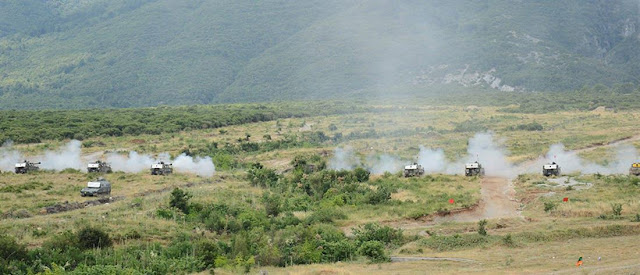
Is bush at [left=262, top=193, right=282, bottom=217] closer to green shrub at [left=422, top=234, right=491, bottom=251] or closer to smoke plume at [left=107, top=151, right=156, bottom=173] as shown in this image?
green shrub at [left=422, top=234, right=491, bottom=251]

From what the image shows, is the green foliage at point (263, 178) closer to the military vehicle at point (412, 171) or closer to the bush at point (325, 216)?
the military vehicle at point (412, 171)

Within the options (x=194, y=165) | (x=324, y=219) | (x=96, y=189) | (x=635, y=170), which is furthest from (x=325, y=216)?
(x=194, y=165)

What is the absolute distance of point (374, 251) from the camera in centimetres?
3056

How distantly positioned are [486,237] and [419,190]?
15096 mm

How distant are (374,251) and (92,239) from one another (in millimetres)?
11214

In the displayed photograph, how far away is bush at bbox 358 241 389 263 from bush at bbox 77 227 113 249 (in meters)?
10.3

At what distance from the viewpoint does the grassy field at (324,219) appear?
28641 millimetres

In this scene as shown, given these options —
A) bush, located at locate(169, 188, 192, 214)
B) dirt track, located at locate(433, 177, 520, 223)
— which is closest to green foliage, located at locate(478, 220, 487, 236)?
dirt track, located at locate(433, 177, 520, 223)

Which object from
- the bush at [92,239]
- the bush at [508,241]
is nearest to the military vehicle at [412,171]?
the bush at [508,241]

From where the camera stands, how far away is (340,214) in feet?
130

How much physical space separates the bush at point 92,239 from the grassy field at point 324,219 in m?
0.55

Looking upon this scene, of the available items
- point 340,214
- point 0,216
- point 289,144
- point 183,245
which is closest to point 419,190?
point 340,214

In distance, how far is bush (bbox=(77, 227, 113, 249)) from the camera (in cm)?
2973

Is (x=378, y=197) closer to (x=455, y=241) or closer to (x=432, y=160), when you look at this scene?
(x=455, y=241)
